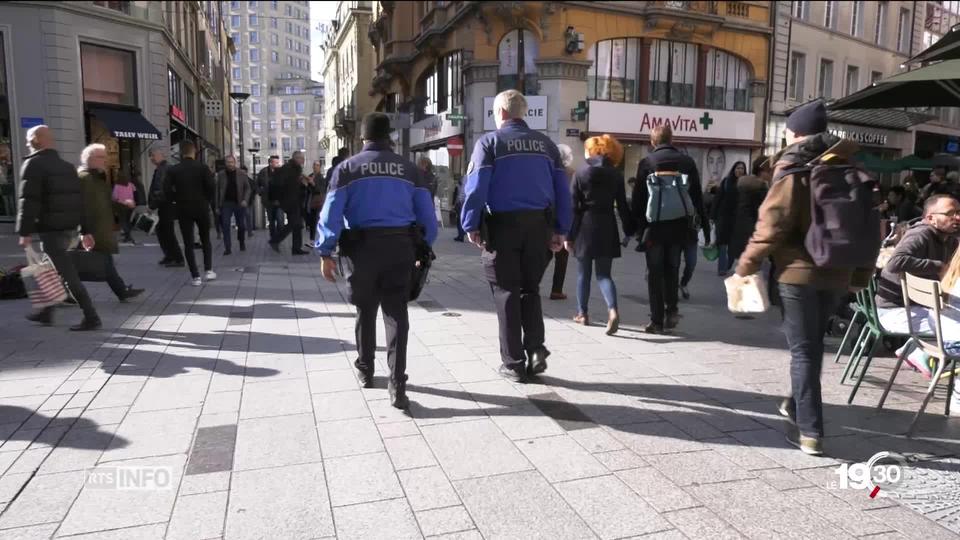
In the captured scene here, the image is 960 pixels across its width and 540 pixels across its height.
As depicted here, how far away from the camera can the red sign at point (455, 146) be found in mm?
23562

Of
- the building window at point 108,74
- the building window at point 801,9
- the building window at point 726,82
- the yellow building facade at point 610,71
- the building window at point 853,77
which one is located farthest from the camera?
the building window at point 853,77

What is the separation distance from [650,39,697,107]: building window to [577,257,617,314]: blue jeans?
19.5 m

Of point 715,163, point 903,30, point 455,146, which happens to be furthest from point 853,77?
point 455,146

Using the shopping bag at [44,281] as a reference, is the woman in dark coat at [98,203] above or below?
above

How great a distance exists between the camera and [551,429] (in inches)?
153

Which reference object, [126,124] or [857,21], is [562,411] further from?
[857,21]

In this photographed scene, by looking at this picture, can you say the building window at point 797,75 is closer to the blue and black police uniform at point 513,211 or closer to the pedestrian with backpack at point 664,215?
the pedestrian with backpack at point 664,215

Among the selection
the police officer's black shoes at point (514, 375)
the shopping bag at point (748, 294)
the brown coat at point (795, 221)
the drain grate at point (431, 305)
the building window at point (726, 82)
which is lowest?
the drain grate at point (431, 305)

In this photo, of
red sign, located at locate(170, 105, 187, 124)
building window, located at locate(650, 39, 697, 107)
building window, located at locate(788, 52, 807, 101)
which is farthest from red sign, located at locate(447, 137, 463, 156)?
building window, located at locate(788, 52, 807, 101)

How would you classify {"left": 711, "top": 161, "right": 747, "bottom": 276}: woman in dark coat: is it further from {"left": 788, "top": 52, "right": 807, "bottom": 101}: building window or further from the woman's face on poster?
{"left": 788, "top": 52, "right": 807, "bottom": 101}: building window

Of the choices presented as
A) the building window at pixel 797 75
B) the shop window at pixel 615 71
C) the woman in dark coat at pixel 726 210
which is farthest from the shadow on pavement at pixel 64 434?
the building window at pixel 797 75

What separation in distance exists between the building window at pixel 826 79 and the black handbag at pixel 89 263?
29.0m

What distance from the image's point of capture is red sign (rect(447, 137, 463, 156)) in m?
23.6

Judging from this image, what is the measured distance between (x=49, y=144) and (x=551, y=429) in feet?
17.0
